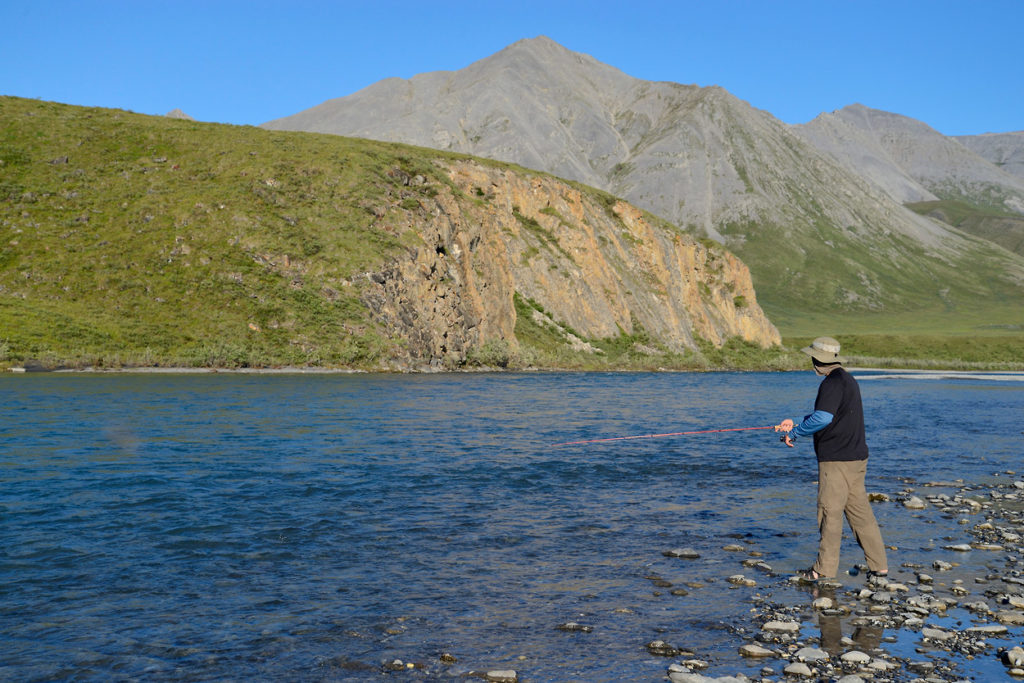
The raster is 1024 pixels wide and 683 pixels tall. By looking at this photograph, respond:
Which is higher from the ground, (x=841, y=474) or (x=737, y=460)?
(x=841, y=474)

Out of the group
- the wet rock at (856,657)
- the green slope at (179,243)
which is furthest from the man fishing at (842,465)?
the green slope at (179,243)

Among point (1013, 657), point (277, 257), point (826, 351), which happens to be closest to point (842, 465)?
point (826, 351)

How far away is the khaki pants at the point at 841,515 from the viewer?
37.9ft

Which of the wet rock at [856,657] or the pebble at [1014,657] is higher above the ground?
the pebble at [1014,657]

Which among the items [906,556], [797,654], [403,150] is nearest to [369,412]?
[906,556]

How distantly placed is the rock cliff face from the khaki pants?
199 ft

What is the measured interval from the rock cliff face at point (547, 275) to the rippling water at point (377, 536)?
44635 millimetres

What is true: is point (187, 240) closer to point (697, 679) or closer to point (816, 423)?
point (816, 423)

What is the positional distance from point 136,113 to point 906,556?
102221 mm

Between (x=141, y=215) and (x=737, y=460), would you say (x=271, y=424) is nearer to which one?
(x=737, y=460)

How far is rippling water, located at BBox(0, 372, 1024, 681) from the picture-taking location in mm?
8672

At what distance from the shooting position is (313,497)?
56.0 ft

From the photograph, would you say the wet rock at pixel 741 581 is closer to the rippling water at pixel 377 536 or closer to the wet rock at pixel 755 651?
A: the rippling water at pixel 377 536

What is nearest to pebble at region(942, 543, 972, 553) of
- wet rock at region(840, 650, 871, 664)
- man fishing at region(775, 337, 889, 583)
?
man fishing at region(775, 337, 889, 583)
